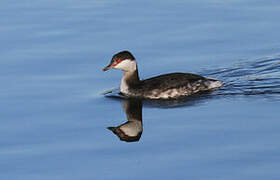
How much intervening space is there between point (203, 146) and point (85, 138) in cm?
192

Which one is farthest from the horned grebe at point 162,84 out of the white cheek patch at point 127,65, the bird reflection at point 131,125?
the bird reflection at point 131,125

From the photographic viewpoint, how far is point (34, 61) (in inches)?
637

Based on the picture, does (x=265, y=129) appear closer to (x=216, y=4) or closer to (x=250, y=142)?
(x=250, y=142)

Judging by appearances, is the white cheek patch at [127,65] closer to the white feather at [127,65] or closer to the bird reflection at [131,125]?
the white feather at [127,65]

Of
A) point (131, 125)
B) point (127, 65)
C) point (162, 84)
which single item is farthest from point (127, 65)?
point (131, 125)

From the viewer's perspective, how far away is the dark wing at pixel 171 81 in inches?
571

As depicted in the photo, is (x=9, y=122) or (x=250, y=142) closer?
(x=250, y=142)

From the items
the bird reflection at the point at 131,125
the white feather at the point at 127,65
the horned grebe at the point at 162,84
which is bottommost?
the bird reflection at the point at 131,125

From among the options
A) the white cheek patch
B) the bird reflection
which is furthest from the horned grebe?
the bird reflection

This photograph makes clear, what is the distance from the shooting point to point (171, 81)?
14.6 meters

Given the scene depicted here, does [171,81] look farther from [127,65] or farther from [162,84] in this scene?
[127,65]

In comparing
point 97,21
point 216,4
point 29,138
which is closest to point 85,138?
point 29,138

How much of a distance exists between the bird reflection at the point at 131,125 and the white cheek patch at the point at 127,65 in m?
0.84

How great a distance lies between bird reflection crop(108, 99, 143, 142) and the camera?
477 inches
